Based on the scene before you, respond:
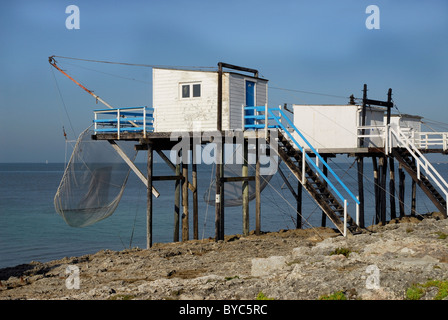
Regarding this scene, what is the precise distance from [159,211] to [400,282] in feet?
147

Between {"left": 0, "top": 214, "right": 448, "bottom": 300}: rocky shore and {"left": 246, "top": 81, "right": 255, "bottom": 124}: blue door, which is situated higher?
{"left": 246, "top": 81, "right": 255, "bottom": 124}: blue door

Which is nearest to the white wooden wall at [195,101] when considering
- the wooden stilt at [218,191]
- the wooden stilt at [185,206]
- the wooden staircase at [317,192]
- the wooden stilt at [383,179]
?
the wooden stilt at [218,191]

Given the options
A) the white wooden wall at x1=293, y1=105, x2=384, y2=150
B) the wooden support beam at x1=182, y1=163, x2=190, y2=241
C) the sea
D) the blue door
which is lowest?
the sea

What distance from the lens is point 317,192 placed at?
21.5m

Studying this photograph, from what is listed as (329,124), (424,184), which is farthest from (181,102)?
(424,184)

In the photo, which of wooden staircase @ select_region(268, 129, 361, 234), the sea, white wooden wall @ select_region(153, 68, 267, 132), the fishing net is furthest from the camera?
the sea

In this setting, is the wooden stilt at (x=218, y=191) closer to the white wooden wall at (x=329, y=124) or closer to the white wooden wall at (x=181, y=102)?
the white wooden wall at (x=181, y=102)

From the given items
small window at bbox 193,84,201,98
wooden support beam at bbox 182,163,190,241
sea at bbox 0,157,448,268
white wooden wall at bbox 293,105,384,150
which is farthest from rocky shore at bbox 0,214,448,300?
white wooden wall at bbox 293,105,384,150

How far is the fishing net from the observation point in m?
24.9

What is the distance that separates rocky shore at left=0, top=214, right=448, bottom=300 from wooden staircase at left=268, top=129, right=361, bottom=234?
1024mm

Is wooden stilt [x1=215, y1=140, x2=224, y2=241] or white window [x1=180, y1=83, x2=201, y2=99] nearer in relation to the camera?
white window [x1=180, y1=83, x2=201, y2=99]

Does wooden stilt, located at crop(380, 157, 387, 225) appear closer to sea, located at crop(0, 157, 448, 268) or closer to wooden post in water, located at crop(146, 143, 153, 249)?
sea, located at crop(0, 157, 448, 268)

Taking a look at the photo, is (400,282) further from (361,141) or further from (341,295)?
(361,141)

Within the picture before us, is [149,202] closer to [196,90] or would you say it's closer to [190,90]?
[190,90]
